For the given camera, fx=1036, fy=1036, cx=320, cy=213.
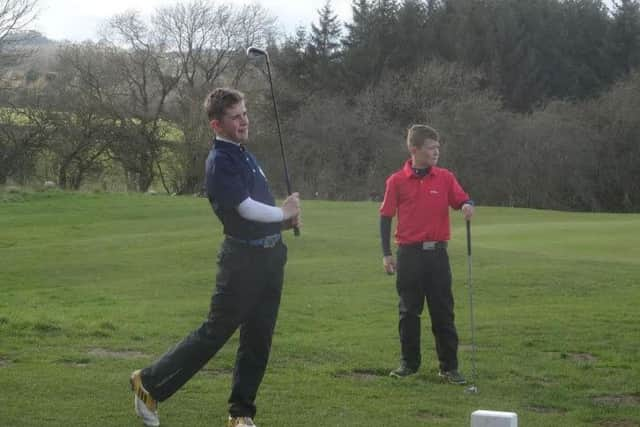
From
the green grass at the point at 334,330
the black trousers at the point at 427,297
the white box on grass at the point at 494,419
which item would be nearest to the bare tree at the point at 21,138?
the green grass at the point at 334,330

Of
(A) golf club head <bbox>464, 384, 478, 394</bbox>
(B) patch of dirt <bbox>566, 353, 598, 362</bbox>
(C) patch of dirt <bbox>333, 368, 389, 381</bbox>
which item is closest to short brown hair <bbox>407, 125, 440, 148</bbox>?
(C) patch of dirt <bbox>333, 368, 389, 381</bbox>

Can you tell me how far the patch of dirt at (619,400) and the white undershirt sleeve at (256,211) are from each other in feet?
8.97

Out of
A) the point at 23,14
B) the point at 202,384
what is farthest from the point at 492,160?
the point at 202,384

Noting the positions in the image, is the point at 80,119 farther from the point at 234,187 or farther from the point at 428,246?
the point at 234,187

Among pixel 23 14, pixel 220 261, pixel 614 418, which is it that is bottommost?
pixel 614 418

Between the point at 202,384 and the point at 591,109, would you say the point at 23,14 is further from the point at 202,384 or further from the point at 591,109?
the point at 202,384

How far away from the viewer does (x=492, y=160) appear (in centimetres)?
4844

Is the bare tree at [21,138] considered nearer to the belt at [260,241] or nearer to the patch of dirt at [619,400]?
the patch of dirt at [619,400]

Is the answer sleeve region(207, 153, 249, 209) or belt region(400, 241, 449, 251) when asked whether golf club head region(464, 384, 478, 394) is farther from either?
sleeve region(207, 153, 249, 209)

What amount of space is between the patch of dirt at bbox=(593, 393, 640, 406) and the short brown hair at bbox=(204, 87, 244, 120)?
3.23m

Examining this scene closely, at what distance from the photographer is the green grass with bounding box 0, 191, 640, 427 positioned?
262 inches

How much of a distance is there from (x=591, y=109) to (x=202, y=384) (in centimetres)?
4431

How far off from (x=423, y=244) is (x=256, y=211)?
2.28 meters

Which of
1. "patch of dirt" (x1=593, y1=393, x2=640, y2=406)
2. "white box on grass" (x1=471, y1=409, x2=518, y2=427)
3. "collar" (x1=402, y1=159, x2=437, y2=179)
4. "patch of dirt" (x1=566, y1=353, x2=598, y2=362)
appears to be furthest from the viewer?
"patch of dirt" (x1=566, y1=353, x2=598, y2=362)
